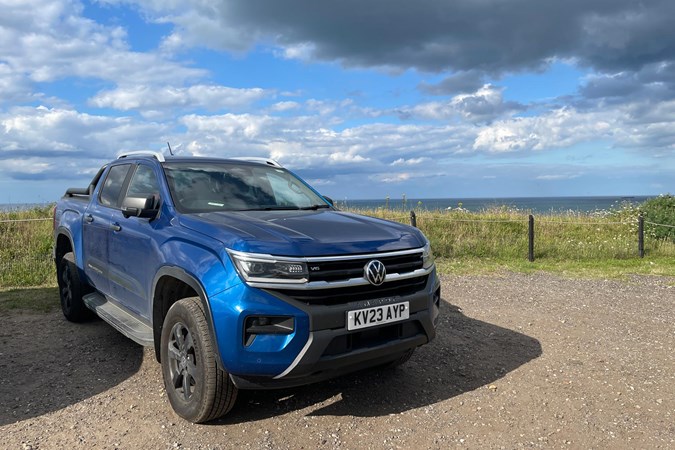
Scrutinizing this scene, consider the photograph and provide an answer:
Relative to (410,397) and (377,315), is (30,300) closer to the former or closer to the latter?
(410,397)

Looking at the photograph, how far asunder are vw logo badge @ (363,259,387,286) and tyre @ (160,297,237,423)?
105 cm

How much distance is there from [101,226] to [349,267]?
281cm

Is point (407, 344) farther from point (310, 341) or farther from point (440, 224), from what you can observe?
point (440, 224)

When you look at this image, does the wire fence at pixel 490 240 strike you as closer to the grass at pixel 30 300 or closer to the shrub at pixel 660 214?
the shrub at pixel 660 214

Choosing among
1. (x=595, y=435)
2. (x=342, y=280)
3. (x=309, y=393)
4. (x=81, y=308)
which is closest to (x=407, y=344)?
(x=342, y=280)

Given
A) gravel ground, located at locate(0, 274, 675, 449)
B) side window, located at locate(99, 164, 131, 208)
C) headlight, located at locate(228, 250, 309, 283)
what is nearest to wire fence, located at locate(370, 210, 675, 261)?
gravel ground, located at locate(0, 274, 675, 449)

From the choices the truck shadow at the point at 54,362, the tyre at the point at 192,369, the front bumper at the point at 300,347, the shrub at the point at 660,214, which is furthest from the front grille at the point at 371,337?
the shrub at the point at 660,214

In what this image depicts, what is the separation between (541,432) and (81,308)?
4.91m

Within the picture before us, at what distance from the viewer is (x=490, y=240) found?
12859 millimetres

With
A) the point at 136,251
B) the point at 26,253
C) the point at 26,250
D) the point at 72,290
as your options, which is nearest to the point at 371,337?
the point at 136,251

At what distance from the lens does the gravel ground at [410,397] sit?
3.27 metres

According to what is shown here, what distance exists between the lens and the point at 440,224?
13.7 metres

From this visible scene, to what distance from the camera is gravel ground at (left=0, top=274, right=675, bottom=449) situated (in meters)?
3.27

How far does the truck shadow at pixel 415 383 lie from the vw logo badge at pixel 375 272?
1.04 metres
